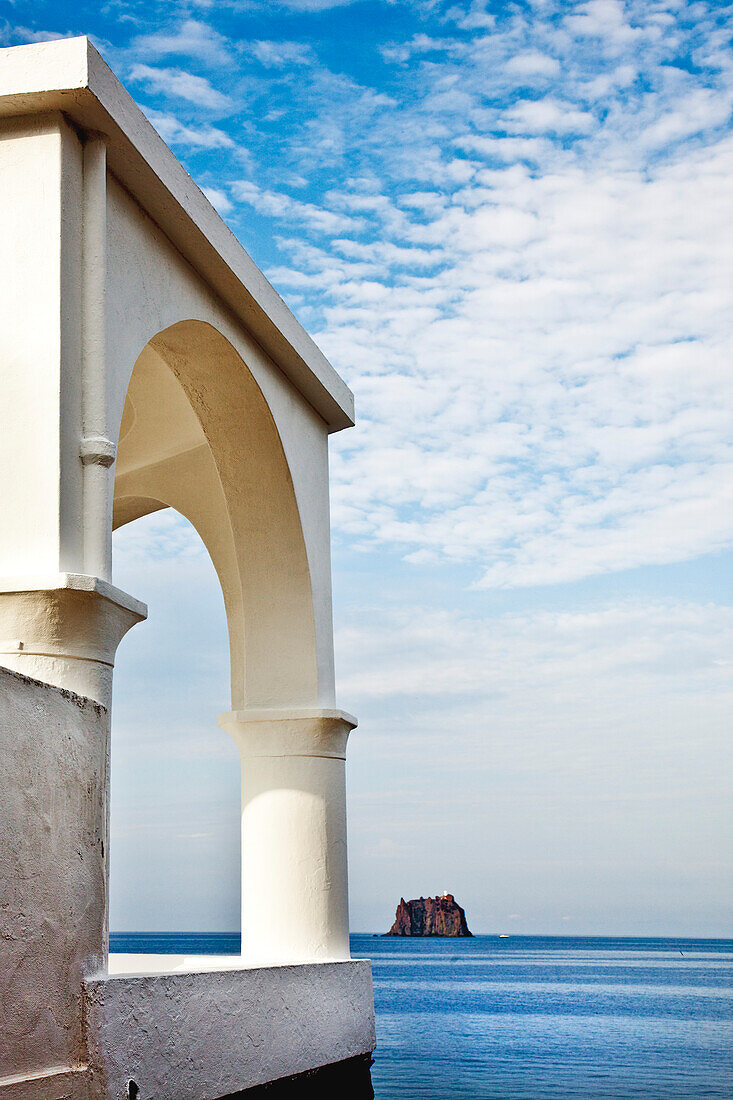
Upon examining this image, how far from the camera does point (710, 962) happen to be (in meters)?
71.5

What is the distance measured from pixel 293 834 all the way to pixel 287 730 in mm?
620

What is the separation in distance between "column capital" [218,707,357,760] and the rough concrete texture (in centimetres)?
126

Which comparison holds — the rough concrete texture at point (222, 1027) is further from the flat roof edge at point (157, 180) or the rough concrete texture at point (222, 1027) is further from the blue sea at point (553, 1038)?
the blue sea at point (553, 1038)

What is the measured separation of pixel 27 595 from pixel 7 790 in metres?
0.82

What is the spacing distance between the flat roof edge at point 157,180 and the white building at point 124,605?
1 centimetres

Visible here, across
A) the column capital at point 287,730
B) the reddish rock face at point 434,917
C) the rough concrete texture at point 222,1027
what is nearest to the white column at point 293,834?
the column capital at point 287,730

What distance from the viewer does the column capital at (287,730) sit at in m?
7.48

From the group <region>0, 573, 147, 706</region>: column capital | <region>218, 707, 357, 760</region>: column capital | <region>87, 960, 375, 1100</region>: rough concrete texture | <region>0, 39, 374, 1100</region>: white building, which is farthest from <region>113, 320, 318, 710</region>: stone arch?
<region>0, 573, 147, 706</region>: column capital

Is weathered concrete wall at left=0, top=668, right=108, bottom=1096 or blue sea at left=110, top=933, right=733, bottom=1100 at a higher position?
weathered concrete wall at left=0, top=668, right=108, bottom=1096

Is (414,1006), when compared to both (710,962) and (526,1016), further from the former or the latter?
(710,962)

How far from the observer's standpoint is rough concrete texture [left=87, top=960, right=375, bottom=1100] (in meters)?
4.59

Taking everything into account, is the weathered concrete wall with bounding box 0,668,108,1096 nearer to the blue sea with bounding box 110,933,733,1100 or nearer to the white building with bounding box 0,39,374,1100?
the white building with bounding box 0,39,374,1100

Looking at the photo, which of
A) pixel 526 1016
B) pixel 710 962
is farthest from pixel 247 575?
pixel 710 962

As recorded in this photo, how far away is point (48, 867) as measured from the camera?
423 centimetres
